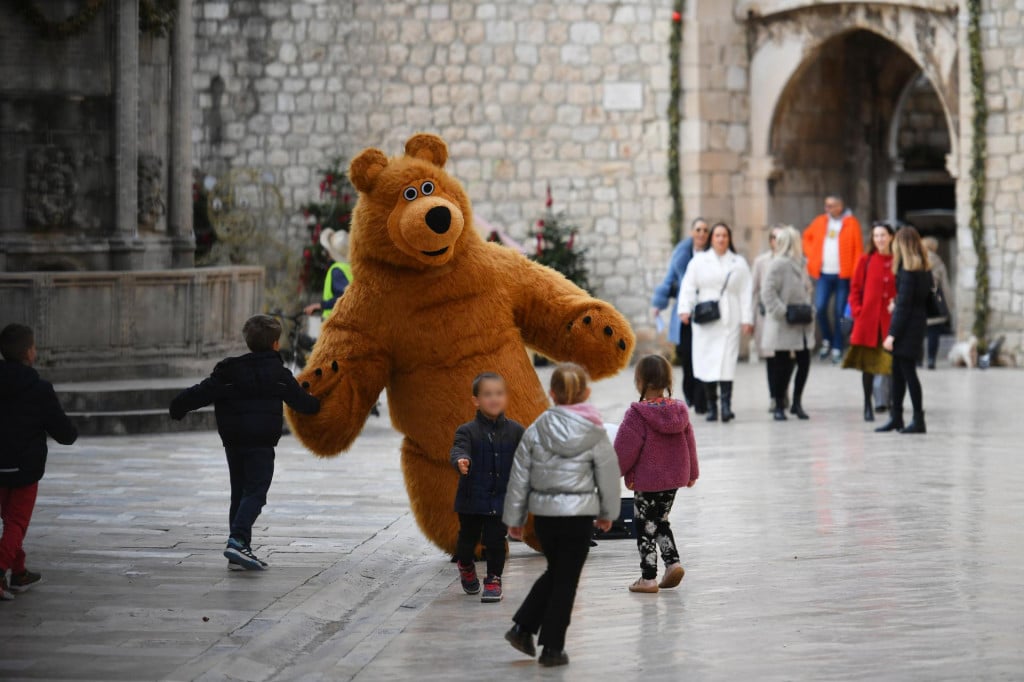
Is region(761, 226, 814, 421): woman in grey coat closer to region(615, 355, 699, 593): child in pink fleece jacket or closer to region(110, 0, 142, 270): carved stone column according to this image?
region(110, 0, 142, 270): carved stone column

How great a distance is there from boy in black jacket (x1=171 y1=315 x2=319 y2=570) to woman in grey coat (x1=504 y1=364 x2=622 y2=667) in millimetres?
1874

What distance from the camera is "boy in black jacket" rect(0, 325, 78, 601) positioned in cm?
798

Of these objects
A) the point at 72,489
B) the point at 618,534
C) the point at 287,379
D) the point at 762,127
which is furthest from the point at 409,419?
the point at 762,127

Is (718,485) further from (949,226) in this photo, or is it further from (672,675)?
(949,226)

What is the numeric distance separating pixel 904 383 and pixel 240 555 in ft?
23.8

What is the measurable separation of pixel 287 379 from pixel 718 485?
12.8 feet

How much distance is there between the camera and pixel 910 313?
14.1 meters

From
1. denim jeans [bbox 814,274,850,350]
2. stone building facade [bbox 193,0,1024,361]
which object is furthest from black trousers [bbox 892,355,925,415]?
stone building facade [bbox 193,0,1024,361]

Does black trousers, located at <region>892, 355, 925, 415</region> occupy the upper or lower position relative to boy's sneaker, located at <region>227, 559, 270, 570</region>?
upper

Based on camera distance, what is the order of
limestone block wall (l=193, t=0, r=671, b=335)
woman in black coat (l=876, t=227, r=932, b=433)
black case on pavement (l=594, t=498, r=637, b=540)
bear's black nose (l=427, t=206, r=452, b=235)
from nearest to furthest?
bear's black nose (l=427, t=206, r=452, b=235) → black case on pavement (l=594, t=498, r=637, b=540) → woman in black coat (l=876, t=227, r=932, b=433) → limestone block wall (l=193, t=0, r=671, b=335)

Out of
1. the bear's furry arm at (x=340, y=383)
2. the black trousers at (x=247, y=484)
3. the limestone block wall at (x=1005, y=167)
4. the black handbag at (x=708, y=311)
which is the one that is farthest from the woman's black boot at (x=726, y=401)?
the black trousers at (x=247, y=484)

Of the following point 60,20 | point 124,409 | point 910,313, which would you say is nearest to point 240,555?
point 124,409

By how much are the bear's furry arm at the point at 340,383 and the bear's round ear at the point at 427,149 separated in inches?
32.8

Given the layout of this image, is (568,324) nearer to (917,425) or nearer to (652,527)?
(652,527)
